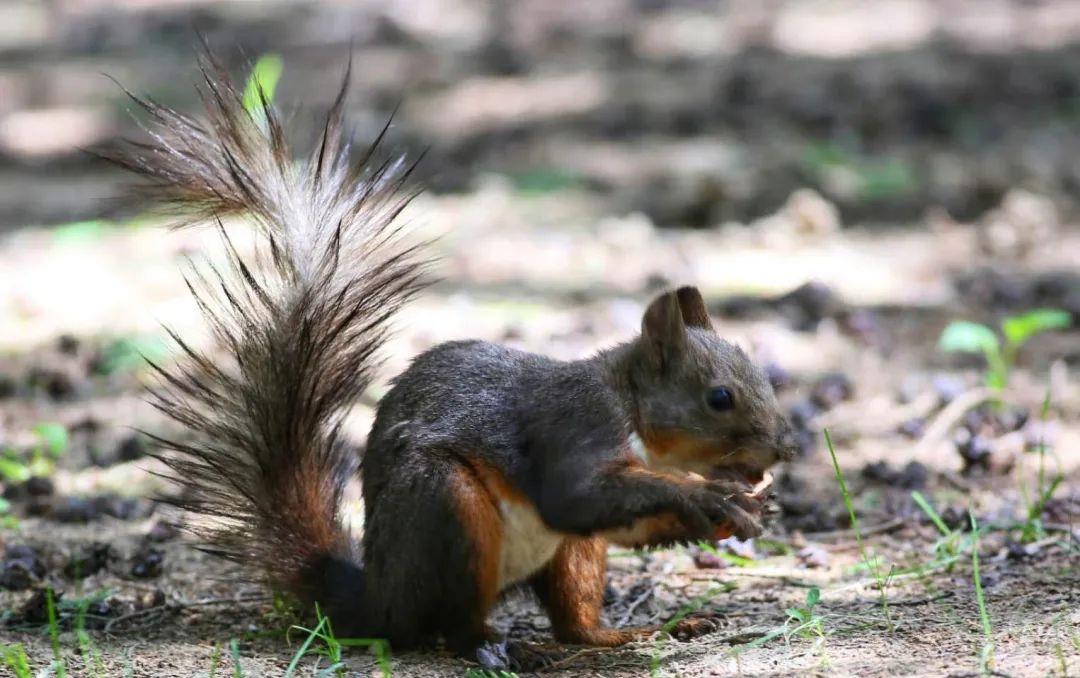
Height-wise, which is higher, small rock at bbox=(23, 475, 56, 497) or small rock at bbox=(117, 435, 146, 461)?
small rock at bbox=(117, 435, 146, 461)

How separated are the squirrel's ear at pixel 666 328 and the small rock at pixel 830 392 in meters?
1.60

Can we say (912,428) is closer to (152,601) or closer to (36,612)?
(152,601)

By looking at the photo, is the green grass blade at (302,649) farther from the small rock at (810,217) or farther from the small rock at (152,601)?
the small rock at (810,217)

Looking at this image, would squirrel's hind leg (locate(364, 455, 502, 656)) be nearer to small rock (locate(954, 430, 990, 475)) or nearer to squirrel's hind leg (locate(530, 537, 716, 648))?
squirrel's hind leg (locate(530, 537, 716, 648))

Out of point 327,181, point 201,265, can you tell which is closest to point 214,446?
point 327,181

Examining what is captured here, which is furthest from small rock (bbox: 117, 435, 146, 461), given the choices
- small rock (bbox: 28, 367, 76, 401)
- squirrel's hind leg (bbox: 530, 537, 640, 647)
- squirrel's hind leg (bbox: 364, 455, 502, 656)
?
squirrel's hind leg (bbox: 530, 537, 640, 647)

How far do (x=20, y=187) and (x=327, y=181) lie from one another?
4829 mm

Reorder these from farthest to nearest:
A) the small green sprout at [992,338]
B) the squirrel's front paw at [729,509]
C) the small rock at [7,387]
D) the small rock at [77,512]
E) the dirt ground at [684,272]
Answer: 1. the small rock at [7,387]
2. the small green sprout at [992,338]
3. the small rock at [77,512]
4. the dirt ground at [684,272]
5. the squirrel's front paw at [729,509]

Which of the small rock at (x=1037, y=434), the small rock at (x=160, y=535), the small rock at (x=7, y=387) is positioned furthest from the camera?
the small rock at (x=7, y=387)

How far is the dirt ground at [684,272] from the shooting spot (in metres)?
3.05

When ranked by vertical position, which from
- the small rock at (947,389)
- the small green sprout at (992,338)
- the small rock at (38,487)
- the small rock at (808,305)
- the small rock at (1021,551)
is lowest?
the small rock at (1021,551)

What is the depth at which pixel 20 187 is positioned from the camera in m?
7.34

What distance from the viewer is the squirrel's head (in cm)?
278

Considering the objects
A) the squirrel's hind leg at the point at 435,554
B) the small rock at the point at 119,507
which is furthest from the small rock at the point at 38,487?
the squirrel's hind leg at the point at 435,554
